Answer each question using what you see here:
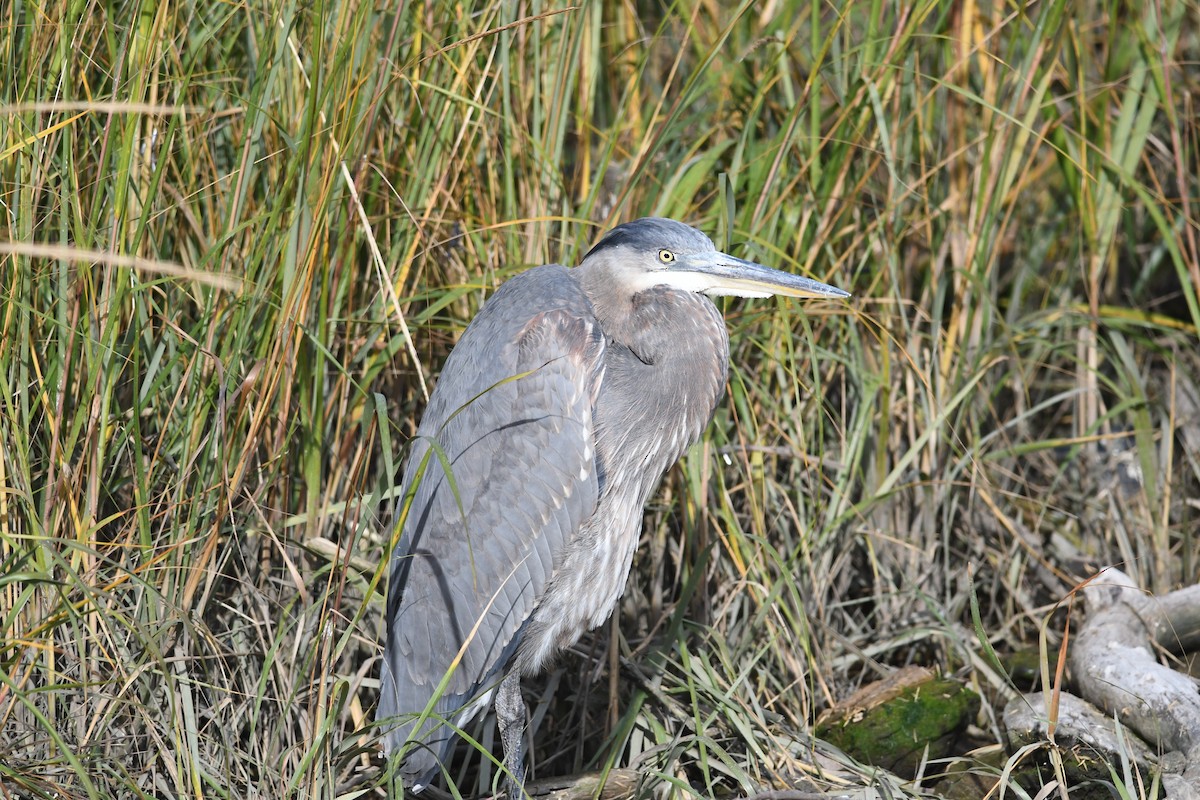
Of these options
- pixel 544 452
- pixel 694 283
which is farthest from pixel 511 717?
pixel 694 283

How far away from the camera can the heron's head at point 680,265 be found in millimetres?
2527

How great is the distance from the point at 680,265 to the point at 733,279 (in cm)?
12

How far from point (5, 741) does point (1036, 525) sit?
2746mm

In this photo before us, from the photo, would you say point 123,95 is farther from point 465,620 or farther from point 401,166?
point 465,620

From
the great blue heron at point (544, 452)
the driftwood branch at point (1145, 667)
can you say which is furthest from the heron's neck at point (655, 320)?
the driftwood branch at point (1145, 667)

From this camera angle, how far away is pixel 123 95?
2.46 metres

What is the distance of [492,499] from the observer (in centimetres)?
259

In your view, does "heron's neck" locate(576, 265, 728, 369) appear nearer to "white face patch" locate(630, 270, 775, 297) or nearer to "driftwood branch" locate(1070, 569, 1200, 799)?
"white face patch" locate(630, 270, 775, 297)

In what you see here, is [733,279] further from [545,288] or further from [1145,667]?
[1145,667]

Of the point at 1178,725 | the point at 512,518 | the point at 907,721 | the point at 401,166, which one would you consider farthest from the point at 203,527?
the point at 1178,725

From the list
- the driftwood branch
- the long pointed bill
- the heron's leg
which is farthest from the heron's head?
the driftwood branch

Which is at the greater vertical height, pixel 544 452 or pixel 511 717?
pixel 544 452

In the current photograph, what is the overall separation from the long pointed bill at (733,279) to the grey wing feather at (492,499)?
0.78ft

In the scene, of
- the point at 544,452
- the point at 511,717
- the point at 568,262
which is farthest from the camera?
the point at 568,262
